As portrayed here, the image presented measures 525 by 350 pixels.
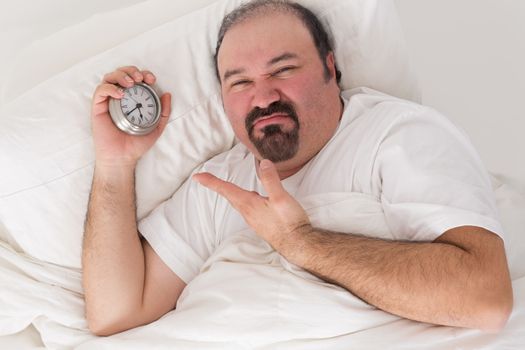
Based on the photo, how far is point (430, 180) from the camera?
1282 mm

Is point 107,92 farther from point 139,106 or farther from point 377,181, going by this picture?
point 377,181

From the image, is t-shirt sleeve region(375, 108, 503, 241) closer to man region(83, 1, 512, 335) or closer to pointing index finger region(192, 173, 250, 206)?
man region(83, 1, 512, 335)

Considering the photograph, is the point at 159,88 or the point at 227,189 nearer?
the point at 227,189

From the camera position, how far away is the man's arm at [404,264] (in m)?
1.17

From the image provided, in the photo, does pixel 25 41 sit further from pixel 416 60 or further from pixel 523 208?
pixel 523 208

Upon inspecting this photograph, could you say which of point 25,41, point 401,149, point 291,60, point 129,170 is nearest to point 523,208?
point 401,149

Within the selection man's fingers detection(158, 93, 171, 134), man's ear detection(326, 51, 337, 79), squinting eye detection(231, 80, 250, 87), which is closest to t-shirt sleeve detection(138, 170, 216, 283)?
man's fingers detection(158, 93, 171, 134)

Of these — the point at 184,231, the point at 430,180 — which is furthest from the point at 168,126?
the point at 430,180

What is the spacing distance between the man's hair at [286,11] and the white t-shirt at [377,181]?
13 centimetres

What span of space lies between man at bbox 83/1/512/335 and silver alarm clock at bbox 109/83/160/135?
0.02 meters

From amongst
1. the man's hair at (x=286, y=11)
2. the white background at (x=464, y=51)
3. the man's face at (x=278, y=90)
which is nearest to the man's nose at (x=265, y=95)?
the man's face at (x=278, y=90)

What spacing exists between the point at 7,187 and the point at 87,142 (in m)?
0.20

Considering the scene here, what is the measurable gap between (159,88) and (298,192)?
0.42m

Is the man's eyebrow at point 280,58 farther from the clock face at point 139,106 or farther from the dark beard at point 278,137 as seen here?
the clock face at point 139,106
